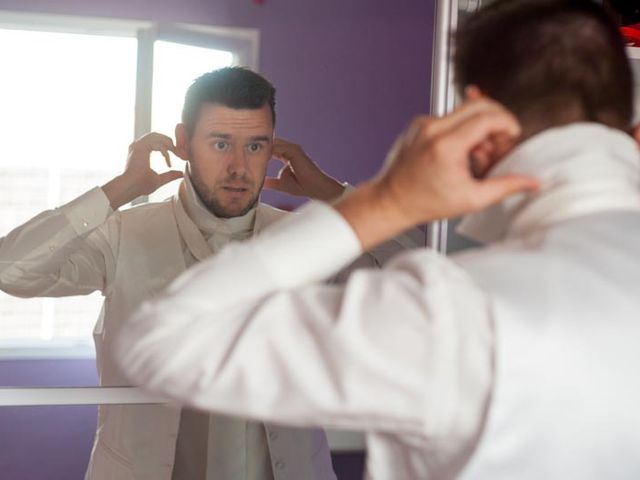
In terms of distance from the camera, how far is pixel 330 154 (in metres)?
1.79

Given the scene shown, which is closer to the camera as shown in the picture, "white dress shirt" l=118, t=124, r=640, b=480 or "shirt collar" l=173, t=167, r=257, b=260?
"white dress shirt" l=118, t=124, r=640, b=480

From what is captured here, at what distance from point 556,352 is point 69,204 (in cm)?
130

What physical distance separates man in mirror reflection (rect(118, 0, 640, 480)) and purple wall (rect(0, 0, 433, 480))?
3.60 feet

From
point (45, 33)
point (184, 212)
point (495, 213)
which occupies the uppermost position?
point (45, 33)

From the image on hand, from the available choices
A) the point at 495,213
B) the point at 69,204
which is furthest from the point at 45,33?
the point at 495,213

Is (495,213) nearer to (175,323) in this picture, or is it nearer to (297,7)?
(175,323)

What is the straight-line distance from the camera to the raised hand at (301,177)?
1754 millimetres

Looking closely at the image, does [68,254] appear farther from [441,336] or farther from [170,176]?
[441,336]

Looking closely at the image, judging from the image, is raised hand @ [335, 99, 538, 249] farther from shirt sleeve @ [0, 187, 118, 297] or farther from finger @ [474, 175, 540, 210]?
shirt sleeve @ [0, 187, 118, 297]

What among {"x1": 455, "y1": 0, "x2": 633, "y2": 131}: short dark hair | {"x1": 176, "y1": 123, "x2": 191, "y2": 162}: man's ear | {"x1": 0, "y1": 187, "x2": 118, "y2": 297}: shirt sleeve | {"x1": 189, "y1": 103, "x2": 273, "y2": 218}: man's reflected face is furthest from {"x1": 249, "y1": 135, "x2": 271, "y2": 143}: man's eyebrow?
{"x1": 455, "y1": 0, "x2": 633, "y2": 131}: short dark hair

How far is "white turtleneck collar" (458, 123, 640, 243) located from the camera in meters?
0.64

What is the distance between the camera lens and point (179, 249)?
1.73 meters

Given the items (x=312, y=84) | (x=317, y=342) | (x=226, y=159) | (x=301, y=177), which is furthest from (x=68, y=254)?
(x=317, y=342)

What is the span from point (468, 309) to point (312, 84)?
50.7 inches
